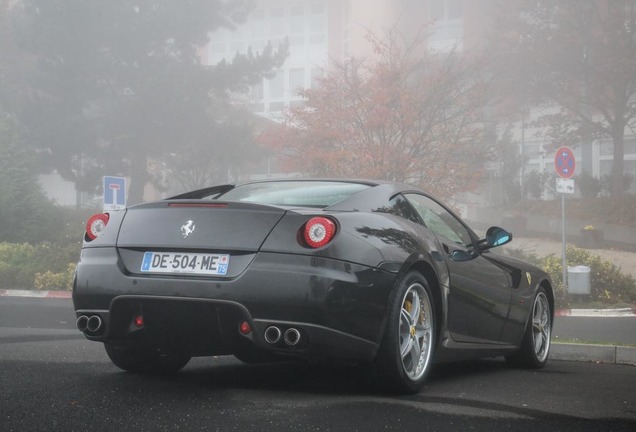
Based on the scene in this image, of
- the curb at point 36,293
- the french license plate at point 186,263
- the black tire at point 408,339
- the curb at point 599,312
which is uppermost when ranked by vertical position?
the french license plate at point 186,263

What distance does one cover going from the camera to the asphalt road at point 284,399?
4.49 meters

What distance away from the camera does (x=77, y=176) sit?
3941cm

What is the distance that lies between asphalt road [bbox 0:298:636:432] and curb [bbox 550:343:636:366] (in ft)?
3.60

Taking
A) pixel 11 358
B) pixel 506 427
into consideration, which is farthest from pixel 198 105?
pixel 506 427

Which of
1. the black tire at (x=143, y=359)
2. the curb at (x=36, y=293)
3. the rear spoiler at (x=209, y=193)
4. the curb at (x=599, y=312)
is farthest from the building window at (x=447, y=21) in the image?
the black tire at (x=143, y=359)

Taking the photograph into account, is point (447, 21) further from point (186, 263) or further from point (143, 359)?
point (186, 263)

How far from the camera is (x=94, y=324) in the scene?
5.40m

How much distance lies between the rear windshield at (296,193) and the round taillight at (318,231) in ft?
1.32

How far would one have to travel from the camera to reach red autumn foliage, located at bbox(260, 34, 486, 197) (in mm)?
25062

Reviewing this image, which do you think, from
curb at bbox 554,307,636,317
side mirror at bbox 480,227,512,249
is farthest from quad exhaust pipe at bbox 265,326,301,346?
curb at bbox 554,307,636,317

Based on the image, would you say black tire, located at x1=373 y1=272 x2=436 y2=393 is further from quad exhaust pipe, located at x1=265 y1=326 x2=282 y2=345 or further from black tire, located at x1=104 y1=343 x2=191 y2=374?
black tire, located at x1=104 y1=343 x2=191 y2=374

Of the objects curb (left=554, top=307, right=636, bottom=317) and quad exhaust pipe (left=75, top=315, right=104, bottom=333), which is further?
curb (left=554, top=307, right=636, bottom=317)

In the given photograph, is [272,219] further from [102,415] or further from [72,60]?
[72,60]

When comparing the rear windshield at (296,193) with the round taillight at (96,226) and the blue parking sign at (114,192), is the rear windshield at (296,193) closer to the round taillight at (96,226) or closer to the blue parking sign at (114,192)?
the round taillight at (96,226)
